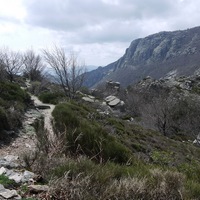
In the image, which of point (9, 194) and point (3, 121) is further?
point (3, 121)

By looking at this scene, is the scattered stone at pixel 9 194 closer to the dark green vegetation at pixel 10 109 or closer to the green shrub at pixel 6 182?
the green shrub at pixel 6 182

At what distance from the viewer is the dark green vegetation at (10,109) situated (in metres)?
12.0

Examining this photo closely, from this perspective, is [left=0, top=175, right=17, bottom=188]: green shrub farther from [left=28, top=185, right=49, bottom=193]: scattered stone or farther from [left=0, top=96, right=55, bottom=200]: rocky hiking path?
[left=28, top=185, right=49, bottom=193]: scattered stone

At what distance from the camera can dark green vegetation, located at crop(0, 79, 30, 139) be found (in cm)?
1198

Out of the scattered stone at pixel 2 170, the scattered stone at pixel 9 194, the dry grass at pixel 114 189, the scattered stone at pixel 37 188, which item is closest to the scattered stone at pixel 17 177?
the scattered stone at pixel 2 170

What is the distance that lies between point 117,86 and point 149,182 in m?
64.3

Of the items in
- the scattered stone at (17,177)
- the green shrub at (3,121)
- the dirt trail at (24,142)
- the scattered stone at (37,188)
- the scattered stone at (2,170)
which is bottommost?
the dirt trail at (24,142)

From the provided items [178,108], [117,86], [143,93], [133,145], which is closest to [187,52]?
[117,86]

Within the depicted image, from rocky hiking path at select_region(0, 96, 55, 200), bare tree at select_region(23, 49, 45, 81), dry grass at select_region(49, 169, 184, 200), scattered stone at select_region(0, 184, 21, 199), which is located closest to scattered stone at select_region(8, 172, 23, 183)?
rocky hiking path at select_region(0, 96, 55, 200)

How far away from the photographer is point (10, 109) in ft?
45.2

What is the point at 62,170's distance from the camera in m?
5.46

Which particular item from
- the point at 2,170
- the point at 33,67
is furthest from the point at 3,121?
the point at 33,67

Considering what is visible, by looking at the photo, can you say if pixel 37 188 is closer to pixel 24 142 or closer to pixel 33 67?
pixel 24 142

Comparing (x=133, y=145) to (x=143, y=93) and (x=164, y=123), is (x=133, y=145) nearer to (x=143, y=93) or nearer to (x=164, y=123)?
(x=164, y=123)
